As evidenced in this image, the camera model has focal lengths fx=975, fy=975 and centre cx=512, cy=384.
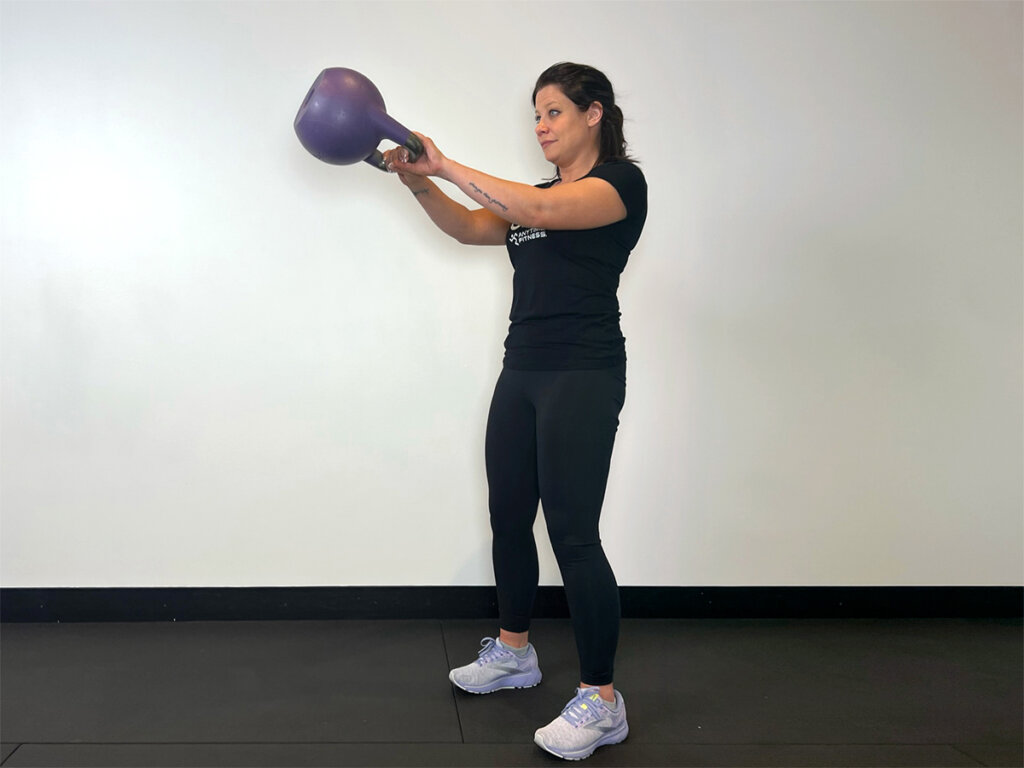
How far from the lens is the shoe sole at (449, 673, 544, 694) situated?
85.3 inches

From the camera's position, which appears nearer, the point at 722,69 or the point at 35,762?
Answer: the point at 35,762

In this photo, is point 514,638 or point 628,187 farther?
point 514,638

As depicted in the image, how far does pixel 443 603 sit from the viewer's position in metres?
2.79

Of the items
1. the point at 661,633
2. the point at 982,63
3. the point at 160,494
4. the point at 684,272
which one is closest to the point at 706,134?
the point at 684,272

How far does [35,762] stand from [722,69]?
2.44 m

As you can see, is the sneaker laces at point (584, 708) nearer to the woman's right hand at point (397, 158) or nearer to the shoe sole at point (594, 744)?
the shoe sole at point (594, 744)

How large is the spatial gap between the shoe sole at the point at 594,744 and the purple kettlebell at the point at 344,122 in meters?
1.16

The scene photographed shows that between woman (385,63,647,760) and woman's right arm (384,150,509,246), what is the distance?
27 millimetres

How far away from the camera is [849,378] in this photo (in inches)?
116

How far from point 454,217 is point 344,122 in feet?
1.31

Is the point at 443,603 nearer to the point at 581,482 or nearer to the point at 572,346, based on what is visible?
the point at 581,482

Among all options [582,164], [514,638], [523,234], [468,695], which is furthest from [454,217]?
[468,695]

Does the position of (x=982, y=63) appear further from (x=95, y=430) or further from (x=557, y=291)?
(x=95, y=430)

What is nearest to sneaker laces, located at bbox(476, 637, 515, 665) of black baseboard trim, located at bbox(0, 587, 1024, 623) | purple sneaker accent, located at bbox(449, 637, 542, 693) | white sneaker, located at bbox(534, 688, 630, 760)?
purple sneaker accent, located at bbox(449, 637, 542, 693)
